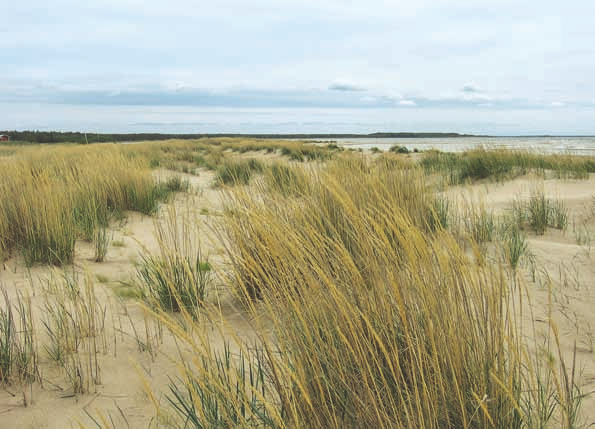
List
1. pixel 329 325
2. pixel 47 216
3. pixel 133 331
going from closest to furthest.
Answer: pixel 329 325 < pixel 133 331 < pixel 47 216

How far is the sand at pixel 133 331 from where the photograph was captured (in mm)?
1578

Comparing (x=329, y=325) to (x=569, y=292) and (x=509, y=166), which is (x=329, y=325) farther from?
(x=509, y=166)

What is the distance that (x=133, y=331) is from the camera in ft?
7.30

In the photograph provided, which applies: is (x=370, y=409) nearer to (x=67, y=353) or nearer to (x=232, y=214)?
(x=67, y=353)

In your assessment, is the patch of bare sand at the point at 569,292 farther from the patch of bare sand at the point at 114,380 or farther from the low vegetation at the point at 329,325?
the patch of bare sand at the point at 114,380

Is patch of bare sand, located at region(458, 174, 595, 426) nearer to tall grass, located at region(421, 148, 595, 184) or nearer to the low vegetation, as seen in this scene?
the low vegetation

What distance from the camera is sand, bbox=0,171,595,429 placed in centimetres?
158

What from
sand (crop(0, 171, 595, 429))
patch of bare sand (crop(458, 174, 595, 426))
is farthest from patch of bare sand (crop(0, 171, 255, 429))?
patch of bare sand (crop(458, 174, 595, 426))

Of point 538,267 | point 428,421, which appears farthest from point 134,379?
point 538,267

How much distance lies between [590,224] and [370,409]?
181 inches

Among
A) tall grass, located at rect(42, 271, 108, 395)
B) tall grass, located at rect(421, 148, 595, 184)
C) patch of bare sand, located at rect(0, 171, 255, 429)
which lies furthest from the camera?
tall grass, located at rect(421, 148, 595, 184)

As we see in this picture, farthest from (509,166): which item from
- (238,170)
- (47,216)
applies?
(47,216)

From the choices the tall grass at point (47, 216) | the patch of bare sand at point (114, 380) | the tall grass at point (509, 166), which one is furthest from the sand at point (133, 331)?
the tall grass at point (509, 166)

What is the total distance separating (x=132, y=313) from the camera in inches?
95.7
